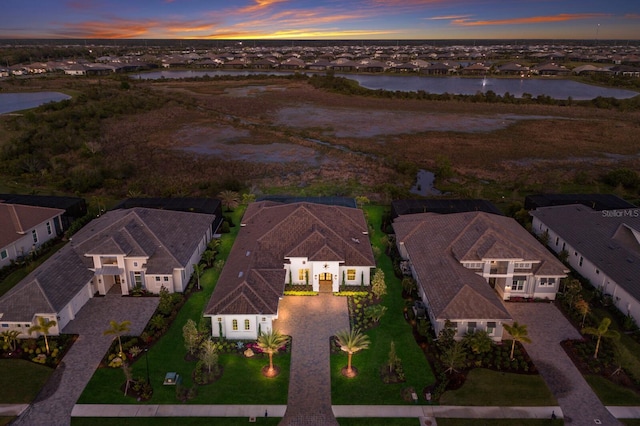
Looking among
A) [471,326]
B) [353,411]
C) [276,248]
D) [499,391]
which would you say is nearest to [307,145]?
[276,248]

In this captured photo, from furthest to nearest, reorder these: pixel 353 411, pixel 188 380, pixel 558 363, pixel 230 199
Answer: pixel 230 199 → pixel 558 363 → pixel 188 380 → pixel 353 411

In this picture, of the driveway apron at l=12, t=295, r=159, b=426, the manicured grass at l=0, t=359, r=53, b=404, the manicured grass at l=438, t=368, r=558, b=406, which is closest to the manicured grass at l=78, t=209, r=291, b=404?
the driveway apron at l=12, t=295, r=159, b=426

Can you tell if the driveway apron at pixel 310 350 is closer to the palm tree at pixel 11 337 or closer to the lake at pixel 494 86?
the palm tree at pixel 11 337

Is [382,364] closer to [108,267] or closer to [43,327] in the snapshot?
Answer: [43,327]

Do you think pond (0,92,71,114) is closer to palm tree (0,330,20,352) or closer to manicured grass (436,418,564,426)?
palm tree (0,330,20,352)

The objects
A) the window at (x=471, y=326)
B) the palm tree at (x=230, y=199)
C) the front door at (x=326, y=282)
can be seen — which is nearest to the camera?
the window at (x=471, y=326)

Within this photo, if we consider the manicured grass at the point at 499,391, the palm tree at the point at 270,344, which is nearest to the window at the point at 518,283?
the manicured grass at the point at 499,391
